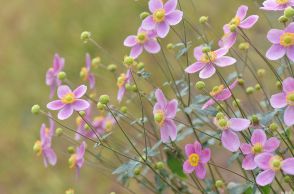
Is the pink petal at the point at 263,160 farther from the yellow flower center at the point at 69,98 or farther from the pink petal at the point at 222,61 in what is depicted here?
the yellow flower center at the point at 69,98

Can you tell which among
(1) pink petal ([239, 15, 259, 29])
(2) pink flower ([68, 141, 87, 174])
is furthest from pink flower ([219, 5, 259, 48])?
(2) pink flower ([68, 141, 87, 174])

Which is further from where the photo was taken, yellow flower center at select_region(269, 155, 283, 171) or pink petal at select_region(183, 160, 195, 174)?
pink petal at select_region(183, 160, 195, 174)

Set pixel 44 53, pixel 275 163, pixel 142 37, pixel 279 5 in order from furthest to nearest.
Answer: pixel 44 53
pixel 142 37
pixel 279 5
pixel 275 163

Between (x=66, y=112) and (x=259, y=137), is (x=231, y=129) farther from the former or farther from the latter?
(x=66, y=112)

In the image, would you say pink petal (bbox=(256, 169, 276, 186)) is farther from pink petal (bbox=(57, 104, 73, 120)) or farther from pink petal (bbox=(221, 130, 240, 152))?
pink petal (bbox=(57, 104, 73, 120))

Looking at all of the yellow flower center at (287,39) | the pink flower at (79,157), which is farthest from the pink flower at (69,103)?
the yellow flower center at (287,39)

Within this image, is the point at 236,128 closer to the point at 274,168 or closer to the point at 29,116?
the point at 274,168

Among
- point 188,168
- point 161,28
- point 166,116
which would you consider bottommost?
point 188,168

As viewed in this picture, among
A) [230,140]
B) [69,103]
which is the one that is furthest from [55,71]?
[230,140]
